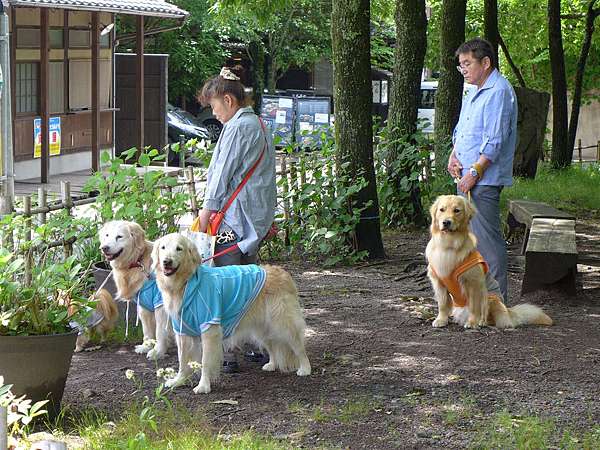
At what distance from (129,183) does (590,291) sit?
4.12m

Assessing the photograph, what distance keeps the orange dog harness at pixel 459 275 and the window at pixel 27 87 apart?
13.7 m

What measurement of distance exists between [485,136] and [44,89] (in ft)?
44.1

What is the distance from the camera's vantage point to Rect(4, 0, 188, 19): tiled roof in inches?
683

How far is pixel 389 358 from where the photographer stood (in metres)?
6.76

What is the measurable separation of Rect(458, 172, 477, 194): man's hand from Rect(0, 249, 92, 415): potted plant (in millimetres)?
3142

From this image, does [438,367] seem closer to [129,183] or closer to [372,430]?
[372,430]

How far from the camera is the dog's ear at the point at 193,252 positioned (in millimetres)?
5879

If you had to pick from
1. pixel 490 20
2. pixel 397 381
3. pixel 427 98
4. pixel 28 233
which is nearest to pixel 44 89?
pixel 490 20

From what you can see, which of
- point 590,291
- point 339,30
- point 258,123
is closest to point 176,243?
point 258,123

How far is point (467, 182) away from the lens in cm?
752

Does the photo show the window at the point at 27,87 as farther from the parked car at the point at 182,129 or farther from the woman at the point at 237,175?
the woman at the point at 237,175

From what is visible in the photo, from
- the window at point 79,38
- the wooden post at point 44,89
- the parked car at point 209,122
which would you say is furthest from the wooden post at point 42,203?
the parked car at point 209,122

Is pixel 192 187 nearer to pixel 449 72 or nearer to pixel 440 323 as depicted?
pixel 440 323

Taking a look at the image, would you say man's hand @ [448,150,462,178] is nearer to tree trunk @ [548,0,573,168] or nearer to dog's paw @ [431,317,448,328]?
dog's paw @ [431,317,448,328]
